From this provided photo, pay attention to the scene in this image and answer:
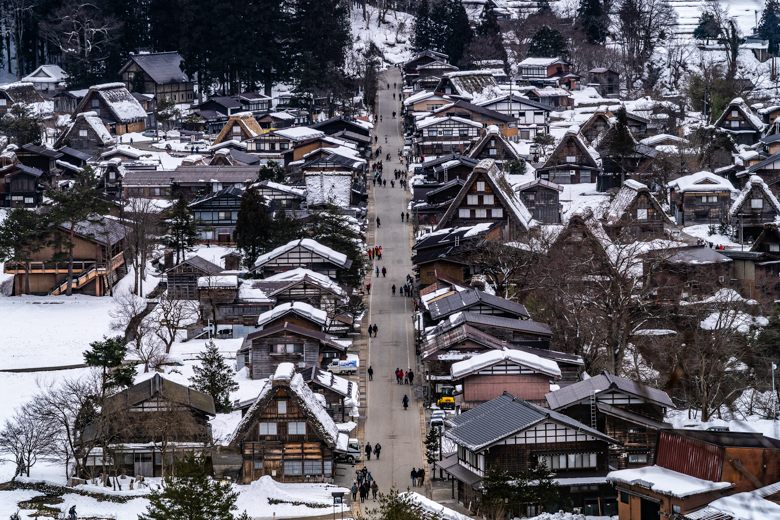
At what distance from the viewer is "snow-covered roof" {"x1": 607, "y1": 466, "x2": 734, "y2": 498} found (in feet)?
68.0

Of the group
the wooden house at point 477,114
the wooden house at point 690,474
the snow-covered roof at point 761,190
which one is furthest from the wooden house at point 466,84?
the wooden house at point 690,474

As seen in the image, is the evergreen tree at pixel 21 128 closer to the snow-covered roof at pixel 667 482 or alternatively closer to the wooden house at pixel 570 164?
the wooden house at pixel 570 164

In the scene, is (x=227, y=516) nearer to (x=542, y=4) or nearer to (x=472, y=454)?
(x=472, y=454)

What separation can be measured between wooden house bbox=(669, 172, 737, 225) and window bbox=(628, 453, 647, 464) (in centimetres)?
2809

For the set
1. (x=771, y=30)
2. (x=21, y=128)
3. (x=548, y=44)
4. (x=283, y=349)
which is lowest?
(x=283, y=349)

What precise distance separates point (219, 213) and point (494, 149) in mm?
17470

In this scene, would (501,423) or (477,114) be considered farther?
(477,114)

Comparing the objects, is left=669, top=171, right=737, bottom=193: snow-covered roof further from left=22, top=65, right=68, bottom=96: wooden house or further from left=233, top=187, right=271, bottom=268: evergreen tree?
left=22, top=65, right=68, bottom=96: wooden house

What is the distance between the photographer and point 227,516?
21281 mm

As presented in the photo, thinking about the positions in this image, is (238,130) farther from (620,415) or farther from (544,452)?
(544,452)

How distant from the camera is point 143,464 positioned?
2967 centimetres

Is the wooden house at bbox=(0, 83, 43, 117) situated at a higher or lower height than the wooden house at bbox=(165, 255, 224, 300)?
higher

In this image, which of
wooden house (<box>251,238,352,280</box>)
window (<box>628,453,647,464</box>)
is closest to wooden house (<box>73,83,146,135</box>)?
wooden house (<box>251,238,352,280</box>)

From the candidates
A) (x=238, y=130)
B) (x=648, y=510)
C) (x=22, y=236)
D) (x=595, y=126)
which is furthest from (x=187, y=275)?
(x=595, y=126)
